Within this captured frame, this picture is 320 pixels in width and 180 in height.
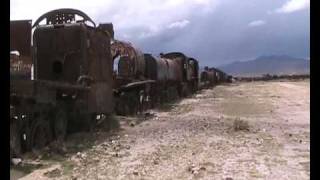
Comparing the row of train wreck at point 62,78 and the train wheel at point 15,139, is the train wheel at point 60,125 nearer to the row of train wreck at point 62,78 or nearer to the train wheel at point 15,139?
the row of train wreck at point 62,78

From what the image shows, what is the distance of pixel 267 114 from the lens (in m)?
22.0

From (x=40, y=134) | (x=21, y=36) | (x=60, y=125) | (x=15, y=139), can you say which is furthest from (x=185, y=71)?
(x=15, y=139)

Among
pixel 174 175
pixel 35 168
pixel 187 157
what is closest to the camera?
pixel 174 175

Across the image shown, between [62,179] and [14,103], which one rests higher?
[14,103]

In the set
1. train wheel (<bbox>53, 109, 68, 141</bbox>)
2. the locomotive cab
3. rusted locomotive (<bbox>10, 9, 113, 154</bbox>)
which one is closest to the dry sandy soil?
train wheel (<bbox>53, 109, 68, 141</bbox>)

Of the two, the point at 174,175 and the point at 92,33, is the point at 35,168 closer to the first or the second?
the point at 174,175

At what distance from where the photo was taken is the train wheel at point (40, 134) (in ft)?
36.0

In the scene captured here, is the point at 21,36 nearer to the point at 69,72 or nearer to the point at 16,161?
the point at 16,161

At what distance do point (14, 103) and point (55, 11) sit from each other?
5504mm

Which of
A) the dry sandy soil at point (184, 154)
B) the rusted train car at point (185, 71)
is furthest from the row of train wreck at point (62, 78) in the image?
the rusted train car at point (185, 71)

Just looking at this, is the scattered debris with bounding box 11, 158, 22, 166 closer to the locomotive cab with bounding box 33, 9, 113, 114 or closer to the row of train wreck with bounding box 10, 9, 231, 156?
the row of train wreck with bounding box 10, 9, 231, 156

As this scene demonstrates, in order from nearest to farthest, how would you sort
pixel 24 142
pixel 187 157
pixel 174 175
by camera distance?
pixel 174 175
pixel 187 157
pixel 24 142

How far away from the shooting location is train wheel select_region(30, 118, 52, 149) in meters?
11.0

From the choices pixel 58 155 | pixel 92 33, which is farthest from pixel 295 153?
pixel 92 33
